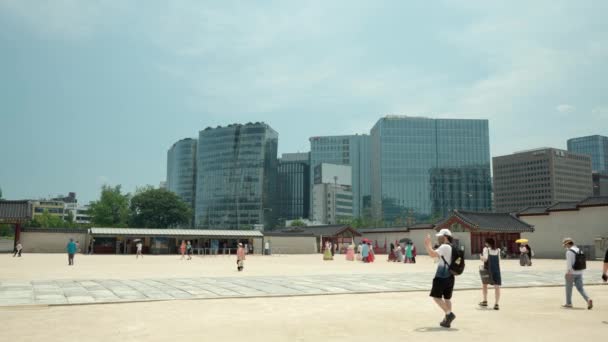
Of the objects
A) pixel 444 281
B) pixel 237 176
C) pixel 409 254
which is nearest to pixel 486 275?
pixel 444 281

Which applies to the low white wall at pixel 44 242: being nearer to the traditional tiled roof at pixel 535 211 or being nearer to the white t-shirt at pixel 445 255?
the traditional tiled roof at pixel 535 211

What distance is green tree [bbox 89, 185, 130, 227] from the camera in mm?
95812

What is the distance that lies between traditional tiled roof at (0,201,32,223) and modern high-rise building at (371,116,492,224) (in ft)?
442

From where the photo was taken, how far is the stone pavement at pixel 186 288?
13891mm

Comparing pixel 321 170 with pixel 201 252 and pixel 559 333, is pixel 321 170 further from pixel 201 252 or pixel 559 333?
pixel 559 333

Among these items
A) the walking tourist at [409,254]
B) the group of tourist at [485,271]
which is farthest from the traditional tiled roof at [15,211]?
the group of tourist at [485,271]

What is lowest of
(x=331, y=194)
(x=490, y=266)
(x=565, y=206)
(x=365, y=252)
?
(x=365, y=252)

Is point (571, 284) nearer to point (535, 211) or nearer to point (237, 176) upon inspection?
point (535, 211)

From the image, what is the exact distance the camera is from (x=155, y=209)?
110125 mm

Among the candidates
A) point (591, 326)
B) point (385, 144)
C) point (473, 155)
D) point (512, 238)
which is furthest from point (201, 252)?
point (473, 155)

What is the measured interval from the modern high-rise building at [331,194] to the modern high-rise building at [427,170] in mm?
17732

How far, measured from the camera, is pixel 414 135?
Answer: 582 ft

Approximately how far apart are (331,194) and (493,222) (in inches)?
5345

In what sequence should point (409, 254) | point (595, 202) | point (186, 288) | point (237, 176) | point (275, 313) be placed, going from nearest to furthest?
1. point (275, 313)
2. point (186, 288)
3. point (409, 254)
4. point (595, 202)
5. point (237, 176)
